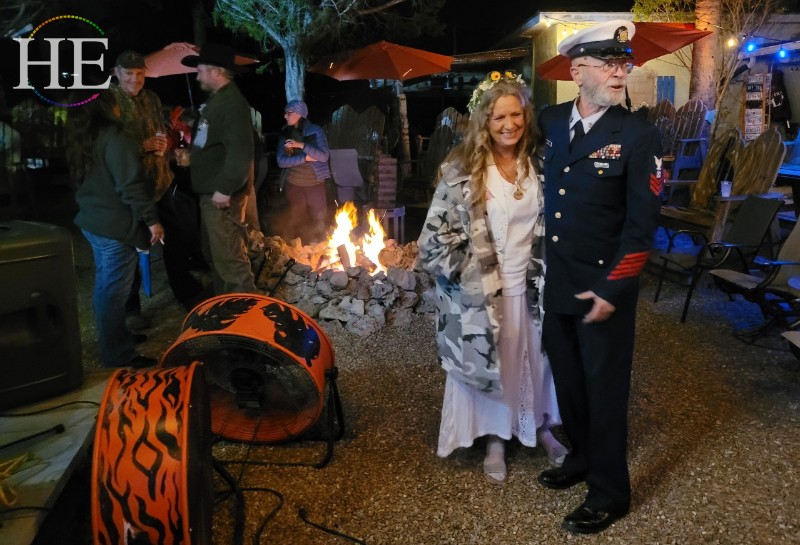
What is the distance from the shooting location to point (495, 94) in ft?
9.87

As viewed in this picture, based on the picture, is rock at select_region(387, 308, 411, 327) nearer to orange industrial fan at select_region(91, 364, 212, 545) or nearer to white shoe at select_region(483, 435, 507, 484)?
white shoe at select_region(483, 435, 507, 484)

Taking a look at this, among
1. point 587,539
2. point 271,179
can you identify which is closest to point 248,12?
point 271,179

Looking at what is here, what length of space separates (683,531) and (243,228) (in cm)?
372

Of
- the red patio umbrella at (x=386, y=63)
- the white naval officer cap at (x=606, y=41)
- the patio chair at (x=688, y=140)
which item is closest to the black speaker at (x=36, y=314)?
the white naval officer cap at (x=606, y=41)

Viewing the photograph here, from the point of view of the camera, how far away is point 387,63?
11414 millimetres

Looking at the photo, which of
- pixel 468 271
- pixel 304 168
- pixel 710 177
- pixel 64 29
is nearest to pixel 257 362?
pixel 468 271

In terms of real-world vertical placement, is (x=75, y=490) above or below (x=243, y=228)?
below

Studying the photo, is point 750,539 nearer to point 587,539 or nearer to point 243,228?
point 587,539

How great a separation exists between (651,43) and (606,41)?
28.8 ft

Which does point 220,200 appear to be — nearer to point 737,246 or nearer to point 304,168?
point 304,168

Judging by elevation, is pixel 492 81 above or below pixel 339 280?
above

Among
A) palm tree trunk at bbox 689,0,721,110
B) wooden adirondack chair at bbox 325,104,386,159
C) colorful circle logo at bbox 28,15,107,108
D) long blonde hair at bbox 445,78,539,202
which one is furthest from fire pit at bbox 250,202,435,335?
palm tree trunk at bbox 689,0,721,110

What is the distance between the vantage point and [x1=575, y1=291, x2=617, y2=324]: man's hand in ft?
8.82

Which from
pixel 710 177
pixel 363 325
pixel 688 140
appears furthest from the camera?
pixel 688 140
